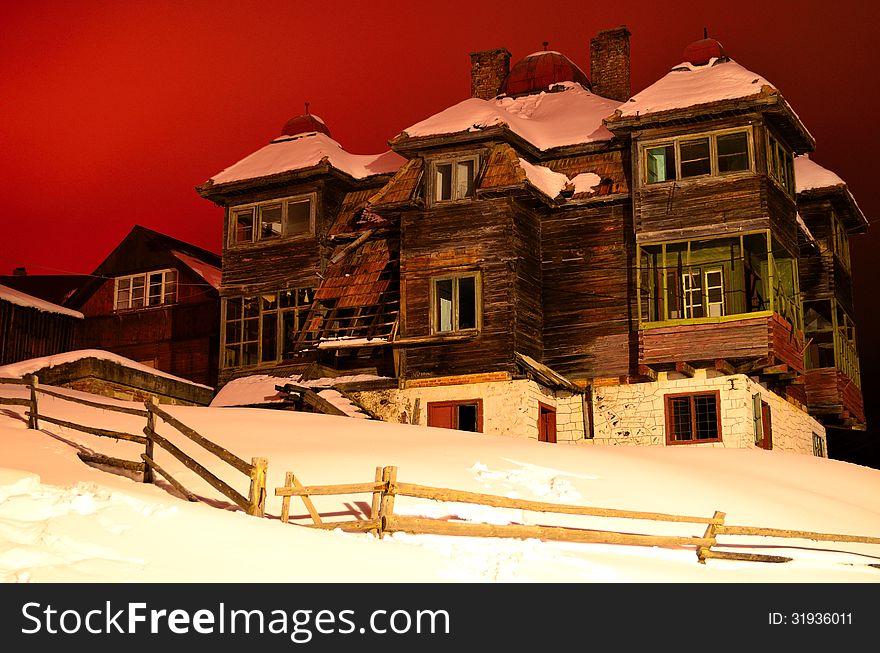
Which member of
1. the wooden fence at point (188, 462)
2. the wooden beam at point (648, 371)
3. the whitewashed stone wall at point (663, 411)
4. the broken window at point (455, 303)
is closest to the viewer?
the wooden fence at point (188, 462)

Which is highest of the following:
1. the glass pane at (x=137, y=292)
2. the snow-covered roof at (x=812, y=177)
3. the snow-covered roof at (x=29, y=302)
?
the snow-covered roof at (x=812, y=177)

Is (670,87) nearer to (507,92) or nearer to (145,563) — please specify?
(507,92)

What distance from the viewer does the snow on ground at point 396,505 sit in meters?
14.1

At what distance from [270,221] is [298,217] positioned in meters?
1.42

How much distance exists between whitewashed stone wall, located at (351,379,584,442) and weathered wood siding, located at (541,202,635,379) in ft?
3.48

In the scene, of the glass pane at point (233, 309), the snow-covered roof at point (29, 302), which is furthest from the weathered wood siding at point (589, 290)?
the snow-covered roof at point (29, 302)

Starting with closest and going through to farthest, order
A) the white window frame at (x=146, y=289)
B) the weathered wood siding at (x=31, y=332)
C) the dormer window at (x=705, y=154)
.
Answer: the dormer window at (x=705, y=154)
the weathered wood siding at (x=31, y=332)
the white window frame at (x=146, y=289)

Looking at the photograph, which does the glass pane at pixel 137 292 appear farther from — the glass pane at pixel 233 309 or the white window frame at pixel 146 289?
the glass pane at pixel 233 309

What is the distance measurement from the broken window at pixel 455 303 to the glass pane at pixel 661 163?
5.64m

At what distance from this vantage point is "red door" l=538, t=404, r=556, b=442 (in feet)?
108

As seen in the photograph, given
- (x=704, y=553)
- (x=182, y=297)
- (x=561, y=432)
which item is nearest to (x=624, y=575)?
(x=704, y=553)

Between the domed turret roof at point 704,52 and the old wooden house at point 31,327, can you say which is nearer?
the domed turret roof at point 704,52

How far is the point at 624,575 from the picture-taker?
15445 millimetres

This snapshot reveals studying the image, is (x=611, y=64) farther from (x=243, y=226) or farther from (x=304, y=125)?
(x=243, y=226)
